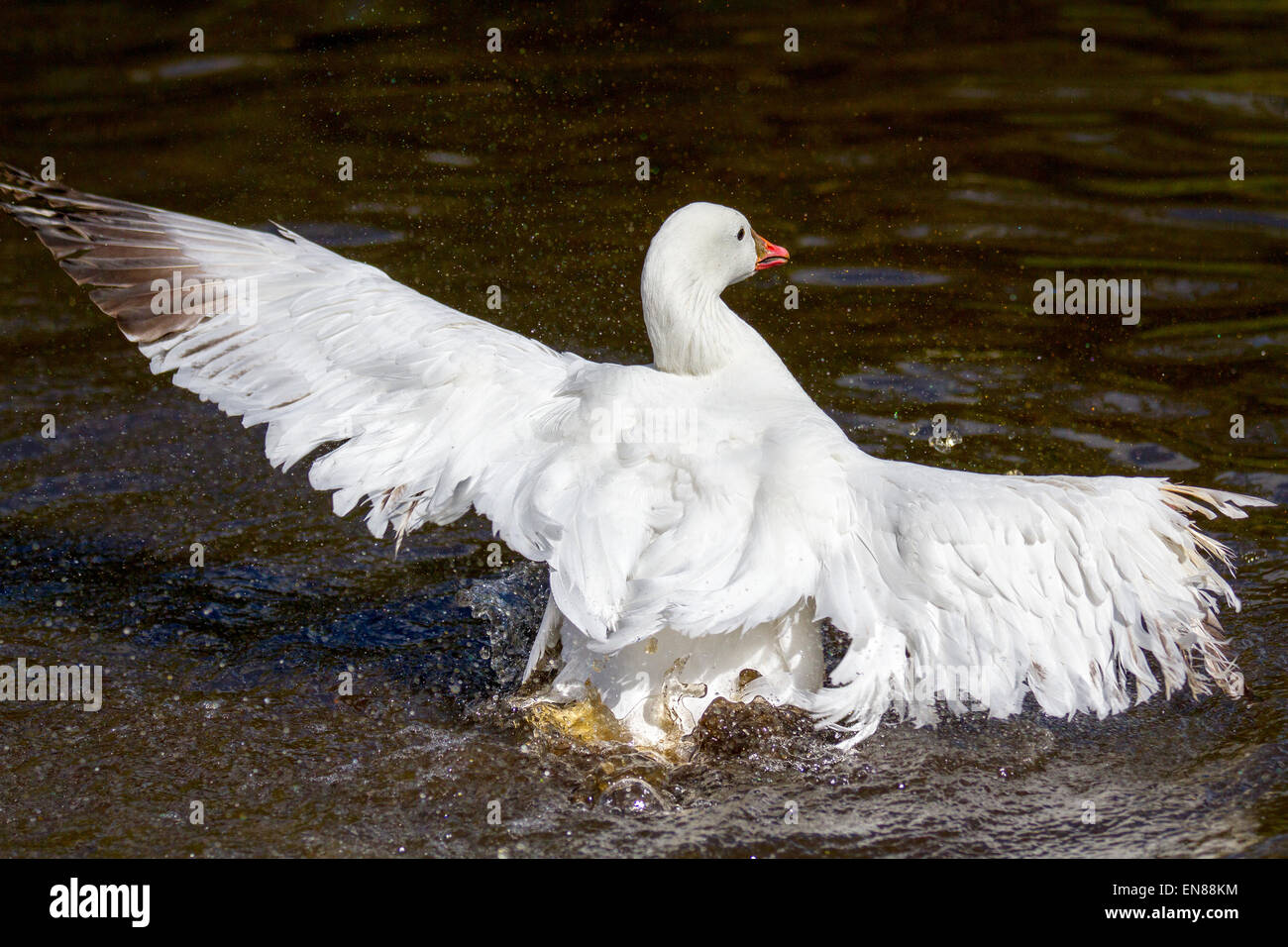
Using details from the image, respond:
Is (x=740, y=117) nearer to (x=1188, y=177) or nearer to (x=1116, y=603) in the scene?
(x=1188, y=177)

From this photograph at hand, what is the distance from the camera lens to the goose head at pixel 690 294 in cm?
543

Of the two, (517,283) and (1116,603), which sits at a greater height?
(517,283)

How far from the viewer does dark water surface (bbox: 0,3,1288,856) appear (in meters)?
5.20

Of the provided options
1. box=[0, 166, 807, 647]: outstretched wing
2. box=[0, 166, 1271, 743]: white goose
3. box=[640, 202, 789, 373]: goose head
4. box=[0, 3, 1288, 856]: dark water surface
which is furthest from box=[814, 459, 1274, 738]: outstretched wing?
box=[640, 202, 789, 373]: goose head

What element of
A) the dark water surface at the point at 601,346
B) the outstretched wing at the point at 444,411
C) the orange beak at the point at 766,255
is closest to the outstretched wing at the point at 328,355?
the outstretched wing at the point at 444,411

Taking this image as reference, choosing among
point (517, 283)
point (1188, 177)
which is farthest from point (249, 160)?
point (1188, 177)

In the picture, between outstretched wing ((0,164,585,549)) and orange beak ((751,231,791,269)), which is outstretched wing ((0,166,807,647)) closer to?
outstretched wing ((0,164,585,549))

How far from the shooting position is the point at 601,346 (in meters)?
8.46

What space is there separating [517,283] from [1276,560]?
4.67 meters

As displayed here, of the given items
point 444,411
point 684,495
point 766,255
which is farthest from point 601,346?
point 684,495

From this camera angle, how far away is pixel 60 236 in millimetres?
5680

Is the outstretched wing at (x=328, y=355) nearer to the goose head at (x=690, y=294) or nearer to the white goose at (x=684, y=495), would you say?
the white goose at (x=684, y=495)

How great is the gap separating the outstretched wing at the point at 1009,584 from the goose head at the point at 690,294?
102 centimetres

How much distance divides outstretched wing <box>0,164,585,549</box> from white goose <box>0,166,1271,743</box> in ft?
0.03
